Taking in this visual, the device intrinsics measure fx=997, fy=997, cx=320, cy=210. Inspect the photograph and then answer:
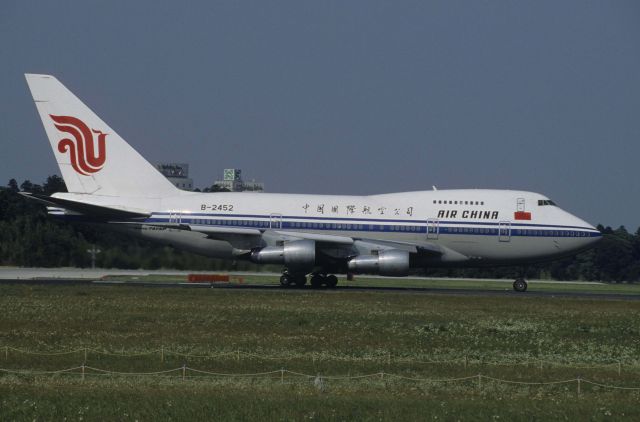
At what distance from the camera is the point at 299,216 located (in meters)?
52.6

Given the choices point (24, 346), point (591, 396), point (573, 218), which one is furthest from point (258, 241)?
point (591, 396)

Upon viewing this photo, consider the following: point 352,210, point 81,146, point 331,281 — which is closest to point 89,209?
point 81,146

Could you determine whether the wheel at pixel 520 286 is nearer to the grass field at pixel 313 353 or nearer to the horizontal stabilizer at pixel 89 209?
the grass field at pixel 313 353

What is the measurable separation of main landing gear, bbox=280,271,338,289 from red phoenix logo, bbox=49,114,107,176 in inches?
456

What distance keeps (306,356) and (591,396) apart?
8.08 m

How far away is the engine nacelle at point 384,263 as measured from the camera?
49.6m

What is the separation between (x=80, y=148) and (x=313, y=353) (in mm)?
30763

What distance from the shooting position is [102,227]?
5238 centimetres

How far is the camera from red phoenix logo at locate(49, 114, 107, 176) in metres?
53.5

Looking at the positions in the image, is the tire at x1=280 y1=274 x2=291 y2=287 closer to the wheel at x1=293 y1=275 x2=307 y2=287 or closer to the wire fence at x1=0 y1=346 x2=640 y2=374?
the wheel at x1=293 y1=275 x2=307 y2=287

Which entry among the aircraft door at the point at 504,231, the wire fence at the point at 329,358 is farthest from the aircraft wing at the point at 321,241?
the wire fence at the point at 329,358

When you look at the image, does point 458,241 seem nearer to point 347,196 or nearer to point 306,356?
point 347,196

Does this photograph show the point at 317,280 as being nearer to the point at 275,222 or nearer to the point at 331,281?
the point at 331,281

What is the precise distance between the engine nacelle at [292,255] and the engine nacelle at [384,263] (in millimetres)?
2197
